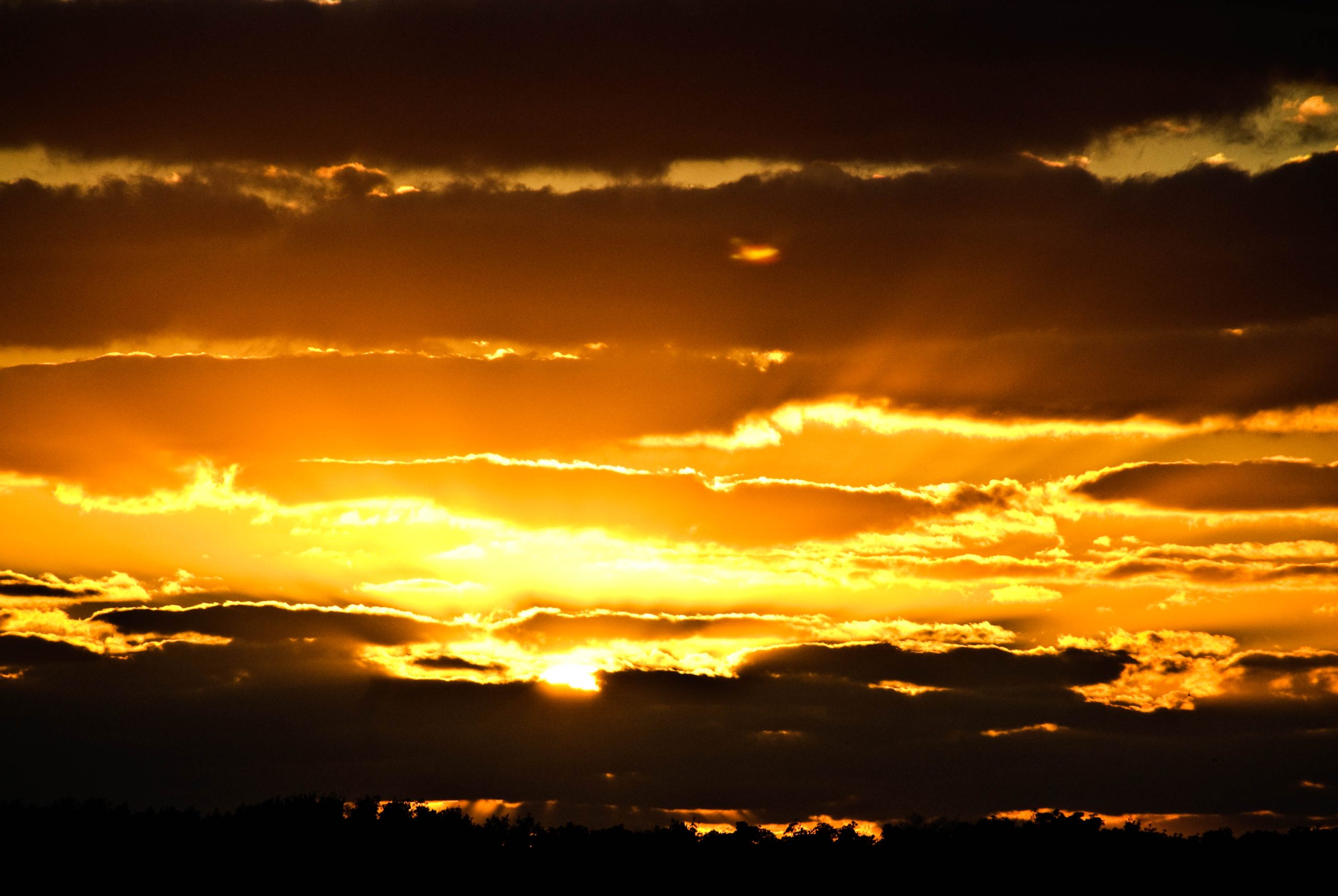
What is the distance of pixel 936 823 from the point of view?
151375 mm

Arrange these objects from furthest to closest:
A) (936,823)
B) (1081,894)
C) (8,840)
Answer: (936,823)
(1081,894)
(8,840)

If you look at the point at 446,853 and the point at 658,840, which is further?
the point at 658,840

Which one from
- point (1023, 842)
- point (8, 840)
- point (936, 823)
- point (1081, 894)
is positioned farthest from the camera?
point (936, 823)

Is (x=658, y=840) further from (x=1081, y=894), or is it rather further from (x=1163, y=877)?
(x=1163, y=877)

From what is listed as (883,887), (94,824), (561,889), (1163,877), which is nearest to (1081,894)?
(1163,877)

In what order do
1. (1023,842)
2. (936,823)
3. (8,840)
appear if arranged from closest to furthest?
(8,840) < (1023,842) < (936,823)

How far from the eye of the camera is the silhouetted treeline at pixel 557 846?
122 meters

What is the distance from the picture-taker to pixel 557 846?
13188 centimetres

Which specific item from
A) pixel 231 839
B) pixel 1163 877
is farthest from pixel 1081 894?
pixel 231 839

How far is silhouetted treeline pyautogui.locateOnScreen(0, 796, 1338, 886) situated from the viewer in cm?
12181

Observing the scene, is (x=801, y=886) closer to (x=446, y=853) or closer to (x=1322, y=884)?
(x=446, y=853)

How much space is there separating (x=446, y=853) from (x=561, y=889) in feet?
36.8

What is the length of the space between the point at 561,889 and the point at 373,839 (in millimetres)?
18044

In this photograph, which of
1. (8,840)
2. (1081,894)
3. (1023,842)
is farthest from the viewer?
(1023,842)
